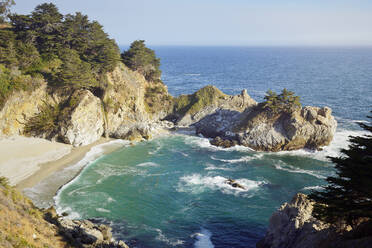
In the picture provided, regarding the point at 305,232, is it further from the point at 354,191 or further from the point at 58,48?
the point at 58,48

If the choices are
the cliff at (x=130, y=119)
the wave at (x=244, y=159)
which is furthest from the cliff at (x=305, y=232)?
the cliff at (x=130, y=119)

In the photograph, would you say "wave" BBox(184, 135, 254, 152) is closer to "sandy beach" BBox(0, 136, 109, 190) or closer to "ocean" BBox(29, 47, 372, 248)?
"ocean" BBox(29, 47, 372, 248)

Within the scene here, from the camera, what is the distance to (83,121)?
54875 millimetres

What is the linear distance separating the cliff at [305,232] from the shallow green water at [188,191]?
503 centimetres

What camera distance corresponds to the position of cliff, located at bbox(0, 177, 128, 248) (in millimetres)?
18844

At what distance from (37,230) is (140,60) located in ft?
183

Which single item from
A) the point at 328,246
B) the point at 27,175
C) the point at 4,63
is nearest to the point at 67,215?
the point at 27,175

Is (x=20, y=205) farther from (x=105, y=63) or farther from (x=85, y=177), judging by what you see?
(x=105, y=63)

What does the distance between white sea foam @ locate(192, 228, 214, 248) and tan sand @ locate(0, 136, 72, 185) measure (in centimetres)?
2761

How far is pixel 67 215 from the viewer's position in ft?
111

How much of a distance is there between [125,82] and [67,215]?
37800mm

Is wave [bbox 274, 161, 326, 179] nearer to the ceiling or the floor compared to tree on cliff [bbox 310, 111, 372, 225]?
nearer to the floor

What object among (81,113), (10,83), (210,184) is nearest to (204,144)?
(210,184)

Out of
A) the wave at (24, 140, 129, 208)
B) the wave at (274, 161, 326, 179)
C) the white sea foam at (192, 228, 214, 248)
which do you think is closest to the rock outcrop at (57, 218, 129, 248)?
the white sea foam at (192, 228, 214, 248)
